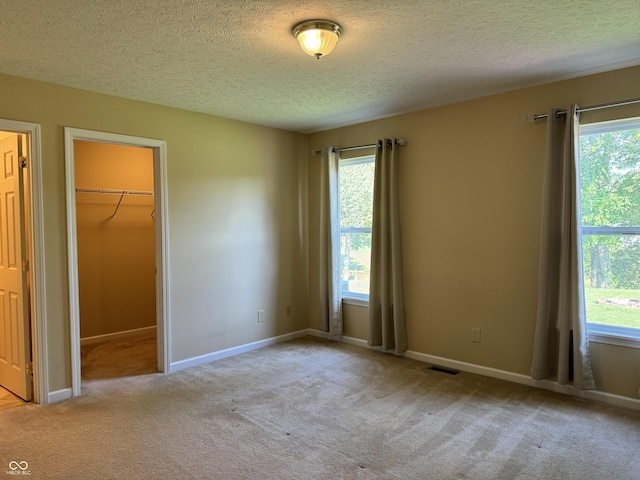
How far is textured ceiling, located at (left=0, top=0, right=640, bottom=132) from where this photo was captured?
7.35 feet

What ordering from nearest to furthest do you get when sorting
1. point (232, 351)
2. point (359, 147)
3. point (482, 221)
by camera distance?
point (482, 221) → point (232, 351) → point (359, 147)

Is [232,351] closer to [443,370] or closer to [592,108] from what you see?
[443,370]

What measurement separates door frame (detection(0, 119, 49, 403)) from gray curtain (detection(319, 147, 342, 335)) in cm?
271

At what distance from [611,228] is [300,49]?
8.40 ft

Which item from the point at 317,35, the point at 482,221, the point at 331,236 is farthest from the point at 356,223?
the point at 317,35

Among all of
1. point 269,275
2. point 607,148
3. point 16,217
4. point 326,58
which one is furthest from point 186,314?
point 607,148

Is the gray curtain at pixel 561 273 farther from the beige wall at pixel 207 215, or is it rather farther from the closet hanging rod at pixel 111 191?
the closet hanging rod at pixel 111 191

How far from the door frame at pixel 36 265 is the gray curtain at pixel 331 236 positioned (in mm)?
2707

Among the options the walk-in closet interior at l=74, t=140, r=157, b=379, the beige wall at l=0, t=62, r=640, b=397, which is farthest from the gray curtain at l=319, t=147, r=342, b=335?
the walk-in closet interior at l=74, t=140, r=157, b=379

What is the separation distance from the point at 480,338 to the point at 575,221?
4.25 ft

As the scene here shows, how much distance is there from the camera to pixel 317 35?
7.98 ft

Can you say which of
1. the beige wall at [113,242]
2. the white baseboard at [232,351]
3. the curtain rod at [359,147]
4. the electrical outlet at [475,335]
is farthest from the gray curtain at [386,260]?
the beige wall at [113,242]

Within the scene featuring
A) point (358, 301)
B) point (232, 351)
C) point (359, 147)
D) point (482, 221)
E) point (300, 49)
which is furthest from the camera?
point (358, 301)

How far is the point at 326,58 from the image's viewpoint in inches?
115
